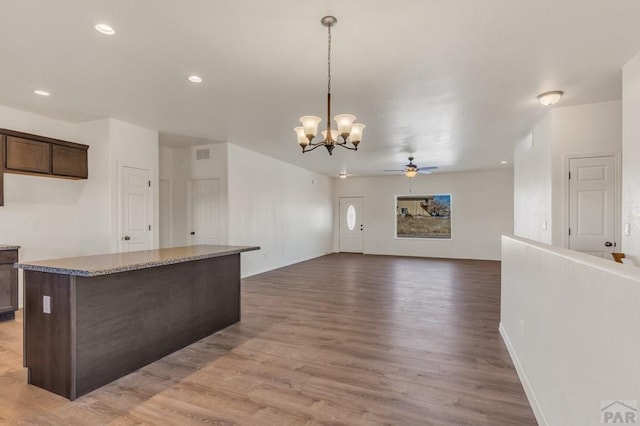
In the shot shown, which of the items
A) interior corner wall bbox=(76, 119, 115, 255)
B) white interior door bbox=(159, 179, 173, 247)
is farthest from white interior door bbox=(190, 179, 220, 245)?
interior corner wall bbox=(76, 119, 115, 255)

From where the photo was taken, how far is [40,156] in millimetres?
4402

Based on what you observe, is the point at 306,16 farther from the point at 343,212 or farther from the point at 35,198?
the point at 343,212

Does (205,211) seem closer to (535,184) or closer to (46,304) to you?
(46,304)

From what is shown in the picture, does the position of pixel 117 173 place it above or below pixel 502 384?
above

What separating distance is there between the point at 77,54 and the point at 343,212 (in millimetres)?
9455

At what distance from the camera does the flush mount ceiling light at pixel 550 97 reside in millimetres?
3779

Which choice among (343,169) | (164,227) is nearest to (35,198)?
(164,227)

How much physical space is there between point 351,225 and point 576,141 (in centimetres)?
790

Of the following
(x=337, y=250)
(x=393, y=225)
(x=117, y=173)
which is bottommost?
(x=337, y=250)

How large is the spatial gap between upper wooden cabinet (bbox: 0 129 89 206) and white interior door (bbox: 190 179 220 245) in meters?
2.12

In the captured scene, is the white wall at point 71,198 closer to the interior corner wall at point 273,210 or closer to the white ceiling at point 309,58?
the white ceiling at point 309,58

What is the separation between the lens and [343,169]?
31.2 ft

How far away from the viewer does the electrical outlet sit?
2496mm

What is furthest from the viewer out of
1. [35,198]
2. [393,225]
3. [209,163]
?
[393,225]
